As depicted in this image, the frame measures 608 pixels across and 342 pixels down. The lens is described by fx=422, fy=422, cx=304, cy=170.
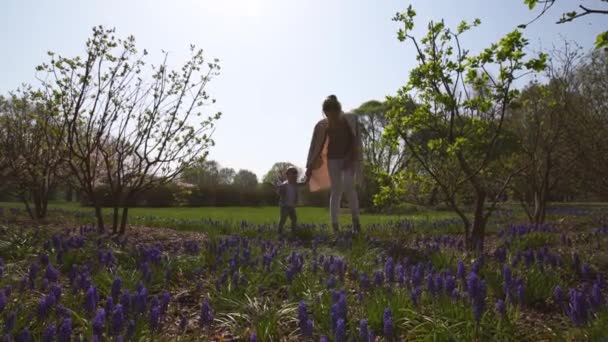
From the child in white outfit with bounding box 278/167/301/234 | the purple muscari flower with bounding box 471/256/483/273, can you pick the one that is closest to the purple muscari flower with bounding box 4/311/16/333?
the purple muscari flower with bounding box 471/256/483/273

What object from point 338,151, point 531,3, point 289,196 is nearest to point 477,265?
point 531,3

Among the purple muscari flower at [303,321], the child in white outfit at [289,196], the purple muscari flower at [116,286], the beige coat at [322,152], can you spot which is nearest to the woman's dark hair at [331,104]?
the beige coat at [322,152]

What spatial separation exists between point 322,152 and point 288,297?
16.0 ft

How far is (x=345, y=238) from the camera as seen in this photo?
6414 mm

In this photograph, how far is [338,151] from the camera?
293 inches

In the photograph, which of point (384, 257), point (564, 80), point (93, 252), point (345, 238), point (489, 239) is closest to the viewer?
point (93, 252)

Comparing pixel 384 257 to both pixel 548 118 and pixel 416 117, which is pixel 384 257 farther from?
pixel 548 118

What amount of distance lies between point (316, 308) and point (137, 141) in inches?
235

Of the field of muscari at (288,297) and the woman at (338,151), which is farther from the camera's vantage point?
the woman at (338,151)

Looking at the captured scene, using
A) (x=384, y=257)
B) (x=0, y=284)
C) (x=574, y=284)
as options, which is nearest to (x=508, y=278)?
(x=574, y=284)

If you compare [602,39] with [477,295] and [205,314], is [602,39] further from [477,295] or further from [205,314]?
[205,314]

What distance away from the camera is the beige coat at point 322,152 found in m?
7.54

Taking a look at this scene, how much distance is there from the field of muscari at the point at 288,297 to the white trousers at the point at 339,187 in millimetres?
2017

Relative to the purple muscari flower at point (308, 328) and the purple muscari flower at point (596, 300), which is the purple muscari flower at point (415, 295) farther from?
the purple muscari flower at point (596, 300)
